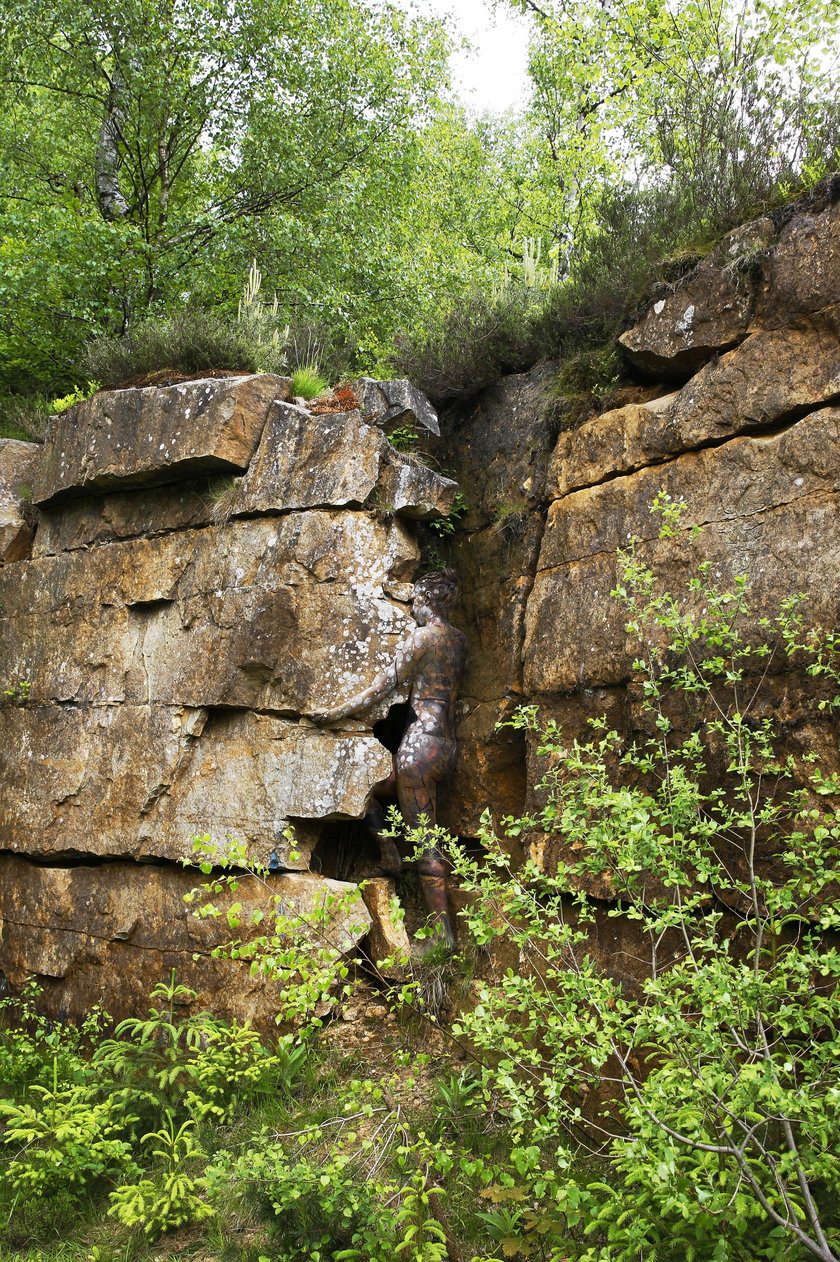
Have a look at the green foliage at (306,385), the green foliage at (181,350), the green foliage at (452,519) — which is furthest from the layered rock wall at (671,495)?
the green foliage at (181,350)

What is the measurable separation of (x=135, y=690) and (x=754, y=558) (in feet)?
15.4

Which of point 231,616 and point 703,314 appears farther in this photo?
point 231,616

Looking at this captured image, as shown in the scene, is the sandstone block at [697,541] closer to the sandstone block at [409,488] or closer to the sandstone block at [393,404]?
the sandstone block at [409,488]

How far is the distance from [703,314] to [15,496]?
248 inches

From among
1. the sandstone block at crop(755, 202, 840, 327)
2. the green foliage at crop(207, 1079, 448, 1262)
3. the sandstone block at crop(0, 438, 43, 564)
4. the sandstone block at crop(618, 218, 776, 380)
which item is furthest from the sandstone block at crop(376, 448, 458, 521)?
the green foliage at crop(207, 1079, 448, 1262)

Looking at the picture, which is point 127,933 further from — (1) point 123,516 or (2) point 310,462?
(2) point 310,462

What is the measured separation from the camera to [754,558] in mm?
5160

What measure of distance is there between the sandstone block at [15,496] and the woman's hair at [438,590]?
4.14m

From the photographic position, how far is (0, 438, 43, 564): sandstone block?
28.3ft

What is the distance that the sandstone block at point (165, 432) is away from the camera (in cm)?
714

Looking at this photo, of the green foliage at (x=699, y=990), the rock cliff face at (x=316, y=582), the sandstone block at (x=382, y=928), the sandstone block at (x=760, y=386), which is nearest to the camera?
the green foliage at (x=699, y=990)

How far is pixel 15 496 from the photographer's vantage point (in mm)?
8742

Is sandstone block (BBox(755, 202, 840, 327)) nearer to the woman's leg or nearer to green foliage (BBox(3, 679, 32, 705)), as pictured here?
the woman's leg

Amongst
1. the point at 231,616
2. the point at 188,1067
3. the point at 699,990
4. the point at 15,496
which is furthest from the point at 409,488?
the point at 699,990
